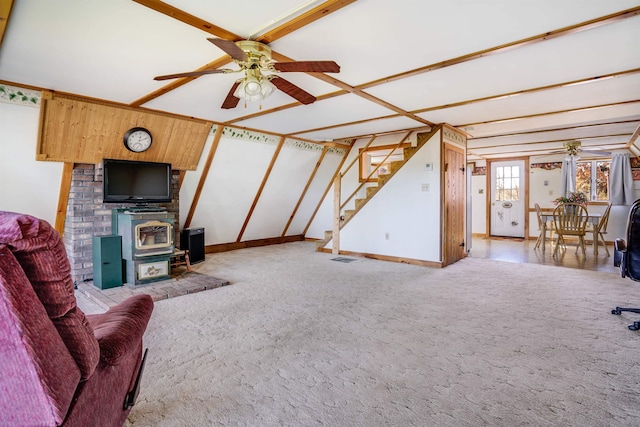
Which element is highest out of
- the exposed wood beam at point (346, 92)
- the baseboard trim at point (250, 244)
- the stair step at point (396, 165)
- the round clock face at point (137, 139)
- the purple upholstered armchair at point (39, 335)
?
the exposed wood beam at point (346, 92)

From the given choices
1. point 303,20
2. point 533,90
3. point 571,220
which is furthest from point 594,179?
point 303,20

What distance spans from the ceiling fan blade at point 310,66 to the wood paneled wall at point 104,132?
8.92 ft

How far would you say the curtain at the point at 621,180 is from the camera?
7238mm

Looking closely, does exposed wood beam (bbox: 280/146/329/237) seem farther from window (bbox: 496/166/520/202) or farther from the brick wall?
window (bbox: 496/166/520/202)

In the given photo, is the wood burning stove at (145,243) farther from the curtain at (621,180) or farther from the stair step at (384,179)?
the curtain at (621,180)

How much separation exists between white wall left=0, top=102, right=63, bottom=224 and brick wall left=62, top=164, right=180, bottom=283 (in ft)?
0.71

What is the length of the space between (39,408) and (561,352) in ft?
9.46

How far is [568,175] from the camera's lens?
761 centimetres

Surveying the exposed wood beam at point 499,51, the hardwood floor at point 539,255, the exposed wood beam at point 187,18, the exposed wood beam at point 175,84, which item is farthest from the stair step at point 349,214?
the exposed wood beam at point 187,18

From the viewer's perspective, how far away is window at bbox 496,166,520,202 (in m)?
8.75

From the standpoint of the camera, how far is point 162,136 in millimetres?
4621

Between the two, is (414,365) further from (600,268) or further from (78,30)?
(600,268)

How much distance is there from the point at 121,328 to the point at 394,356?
1.72 m

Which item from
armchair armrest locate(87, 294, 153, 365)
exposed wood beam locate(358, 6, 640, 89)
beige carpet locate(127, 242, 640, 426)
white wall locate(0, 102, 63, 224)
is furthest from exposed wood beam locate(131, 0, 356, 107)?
white wall locate(0, 102, 63, 224)
